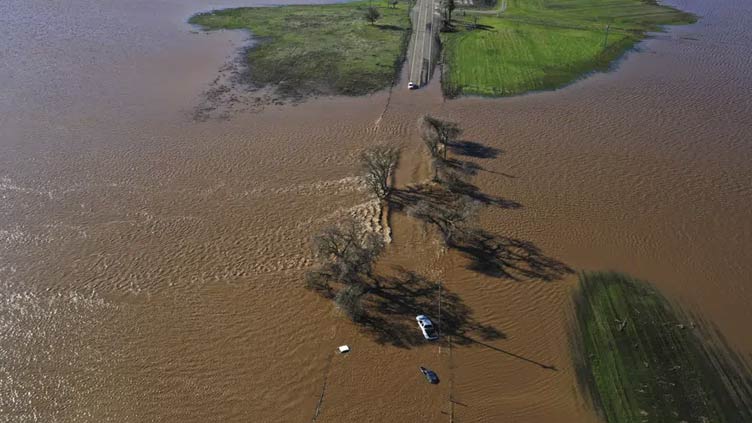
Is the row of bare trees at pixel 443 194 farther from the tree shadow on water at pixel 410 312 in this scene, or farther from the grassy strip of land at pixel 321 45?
the grassy strip of land at pixel 321 45

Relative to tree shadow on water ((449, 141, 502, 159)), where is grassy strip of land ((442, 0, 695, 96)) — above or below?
above

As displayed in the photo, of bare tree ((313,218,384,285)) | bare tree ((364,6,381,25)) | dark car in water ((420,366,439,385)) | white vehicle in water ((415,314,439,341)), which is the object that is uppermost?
bare tree ((364,6,381,25))

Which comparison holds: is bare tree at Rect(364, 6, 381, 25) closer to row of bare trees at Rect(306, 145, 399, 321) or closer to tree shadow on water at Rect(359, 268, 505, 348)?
row of bare trees at Rect(306, 145, 399, 321)

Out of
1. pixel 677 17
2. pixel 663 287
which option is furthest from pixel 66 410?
pixel 677 17

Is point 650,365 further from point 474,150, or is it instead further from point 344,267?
point 474,150

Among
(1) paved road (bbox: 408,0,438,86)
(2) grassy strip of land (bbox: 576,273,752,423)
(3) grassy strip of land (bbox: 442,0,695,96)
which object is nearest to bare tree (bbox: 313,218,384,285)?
(2) grassy strip of land (bbox: 576,273,752,423)

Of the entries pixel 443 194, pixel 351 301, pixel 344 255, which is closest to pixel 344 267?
pixel 344 255

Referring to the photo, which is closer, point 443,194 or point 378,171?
point 378,171
